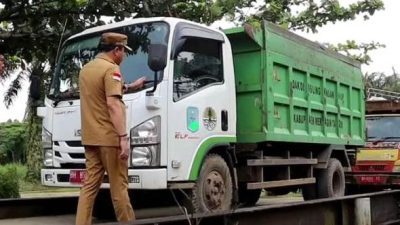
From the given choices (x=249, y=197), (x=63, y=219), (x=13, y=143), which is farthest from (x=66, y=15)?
(x=13, y=143)

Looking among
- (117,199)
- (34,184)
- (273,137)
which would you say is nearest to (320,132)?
(273,137)

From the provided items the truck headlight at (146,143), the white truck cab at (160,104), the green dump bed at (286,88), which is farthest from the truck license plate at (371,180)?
the truck headlight at (146,143)

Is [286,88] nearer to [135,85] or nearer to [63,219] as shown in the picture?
[135,85]

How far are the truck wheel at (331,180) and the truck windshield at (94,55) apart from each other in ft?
13.1

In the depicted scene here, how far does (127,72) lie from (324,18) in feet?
20.3

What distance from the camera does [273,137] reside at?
7.45 metres

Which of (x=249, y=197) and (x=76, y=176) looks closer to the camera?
(x=76, y=176)

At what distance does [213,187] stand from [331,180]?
10.6 ft

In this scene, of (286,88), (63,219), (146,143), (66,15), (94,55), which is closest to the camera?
(146,143)

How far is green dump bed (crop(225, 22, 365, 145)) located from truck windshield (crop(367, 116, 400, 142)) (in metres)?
3.52

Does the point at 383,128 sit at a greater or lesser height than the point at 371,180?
greater

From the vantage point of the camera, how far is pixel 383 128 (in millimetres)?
13102

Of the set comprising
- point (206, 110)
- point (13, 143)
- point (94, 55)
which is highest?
point (13, 143)

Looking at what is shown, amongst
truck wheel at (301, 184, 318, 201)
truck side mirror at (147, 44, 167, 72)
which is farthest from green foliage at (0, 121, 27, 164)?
truck side mirror at (147, 44, 167, 72)
